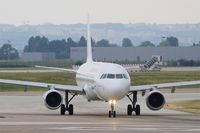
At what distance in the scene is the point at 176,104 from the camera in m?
61.3

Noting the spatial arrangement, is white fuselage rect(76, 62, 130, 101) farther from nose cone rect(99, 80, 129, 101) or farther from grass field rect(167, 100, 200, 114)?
grass field rect(167, 100, 200, 114)

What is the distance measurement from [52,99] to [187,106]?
12.8m

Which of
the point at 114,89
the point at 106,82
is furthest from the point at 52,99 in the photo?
the point at 114,89

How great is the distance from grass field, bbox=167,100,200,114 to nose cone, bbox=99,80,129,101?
8.12 m

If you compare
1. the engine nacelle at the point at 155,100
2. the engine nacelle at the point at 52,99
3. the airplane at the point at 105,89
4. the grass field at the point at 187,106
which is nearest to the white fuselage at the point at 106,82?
the airplane at the point at 105,89

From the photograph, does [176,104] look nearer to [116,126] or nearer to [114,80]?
[114,80]

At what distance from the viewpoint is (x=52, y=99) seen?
4872 cm

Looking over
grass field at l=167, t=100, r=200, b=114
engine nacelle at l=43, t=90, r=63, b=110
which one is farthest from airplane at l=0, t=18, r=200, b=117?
grass field at l=167, t=100, r=200, b=114

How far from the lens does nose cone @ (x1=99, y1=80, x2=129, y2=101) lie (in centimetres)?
4509

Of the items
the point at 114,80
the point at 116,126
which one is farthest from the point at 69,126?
the point at 114,80

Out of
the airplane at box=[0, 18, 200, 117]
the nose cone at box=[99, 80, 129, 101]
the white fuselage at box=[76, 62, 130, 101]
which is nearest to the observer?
the nose cone at box=[99, 80, 129, 101]

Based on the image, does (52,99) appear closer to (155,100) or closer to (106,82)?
(106,82)

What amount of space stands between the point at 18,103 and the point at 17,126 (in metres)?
26.1

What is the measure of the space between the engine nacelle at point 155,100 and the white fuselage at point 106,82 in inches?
97.1
